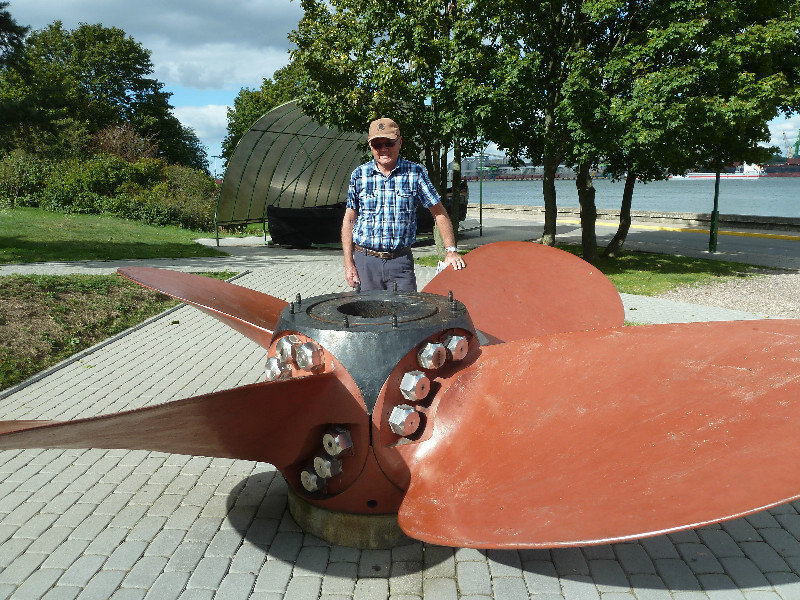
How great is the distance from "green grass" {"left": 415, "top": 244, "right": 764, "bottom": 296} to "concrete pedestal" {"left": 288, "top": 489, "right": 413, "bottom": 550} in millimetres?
8933

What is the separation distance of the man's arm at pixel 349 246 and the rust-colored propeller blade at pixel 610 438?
5.35 feet

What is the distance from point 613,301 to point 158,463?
3461 mm

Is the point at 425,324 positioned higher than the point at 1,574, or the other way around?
the point at 425,324

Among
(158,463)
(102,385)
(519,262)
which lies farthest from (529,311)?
(102,385)

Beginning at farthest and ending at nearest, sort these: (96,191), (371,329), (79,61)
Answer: (79,61) < (96,191) < (371,329)

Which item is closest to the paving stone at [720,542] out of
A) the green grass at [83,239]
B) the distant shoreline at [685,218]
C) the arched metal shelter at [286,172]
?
the green grass at [83,239]

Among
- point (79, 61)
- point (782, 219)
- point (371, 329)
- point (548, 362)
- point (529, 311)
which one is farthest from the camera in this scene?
point (79, 61)

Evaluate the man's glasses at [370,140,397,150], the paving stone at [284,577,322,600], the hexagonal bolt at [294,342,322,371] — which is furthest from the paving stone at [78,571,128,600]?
the man's glasses at [370,140,397,150]

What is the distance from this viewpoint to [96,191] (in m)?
24.5

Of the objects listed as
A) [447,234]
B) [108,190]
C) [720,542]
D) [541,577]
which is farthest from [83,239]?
[720,542]

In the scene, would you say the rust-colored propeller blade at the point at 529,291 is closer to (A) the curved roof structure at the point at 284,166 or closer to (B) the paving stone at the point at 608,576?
(B) the paving stone at the point at 608,576

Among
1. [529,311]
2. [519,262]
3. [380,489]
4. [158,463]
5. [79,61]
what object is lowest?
[158,463]

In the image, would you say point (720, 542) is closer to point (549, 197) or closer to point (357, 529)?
point (357, 529)

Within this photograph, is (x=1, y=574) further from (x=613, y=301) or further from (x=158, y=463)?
(x=613, y=301)
